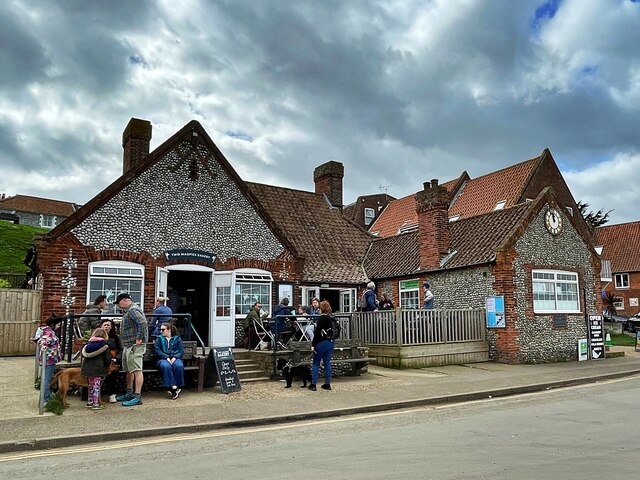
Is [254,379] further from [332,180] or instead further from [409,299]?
[332,180]

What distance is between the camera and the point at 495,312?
697 inches

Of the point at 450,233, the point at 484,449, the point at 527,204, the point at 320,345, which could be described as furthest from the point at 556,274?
the point at 484,449

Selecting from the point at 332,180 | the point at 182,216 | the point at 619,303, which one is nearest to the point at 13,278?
the point at 182,216

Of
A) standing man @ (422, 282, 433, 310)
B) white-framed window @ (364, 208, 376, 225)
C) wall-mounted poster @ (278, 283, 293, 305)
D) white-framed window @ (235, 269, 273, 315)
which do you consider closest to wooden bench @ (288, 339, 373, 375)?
standing man @ (422, 282, 433, 310)

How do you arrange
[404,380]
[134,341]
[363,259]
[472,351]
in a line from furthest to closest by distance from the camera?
[363,259] < [472,351] < [404,380] < [134,341]

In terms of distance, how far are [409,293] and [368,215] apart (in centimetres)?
2477

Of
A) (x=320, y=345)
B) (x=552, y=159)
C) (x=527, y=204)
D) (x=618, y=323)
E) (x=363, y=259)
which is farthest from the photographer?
(x=618, y=323)

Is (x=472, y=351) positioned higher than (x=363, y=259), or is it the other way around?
(x=363, y=259)

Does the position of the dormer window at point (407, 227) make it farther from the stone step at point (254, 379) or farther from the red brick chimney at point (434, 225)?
the stone step at point (254, 379)

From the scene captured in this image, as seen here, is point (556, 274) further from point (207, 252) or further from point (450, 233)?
point (207, 252)

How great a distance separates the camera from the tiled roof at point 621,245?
A: 45.8 meters

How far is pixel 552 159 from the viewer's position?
34.2 metres

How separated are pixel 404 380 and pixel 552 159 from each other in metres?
25.0

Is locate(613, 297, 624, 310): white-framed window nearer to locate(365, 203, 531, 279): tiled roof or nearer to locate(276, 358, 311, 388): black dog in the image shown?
locate(365, 203, 531, 279): tiled roof
